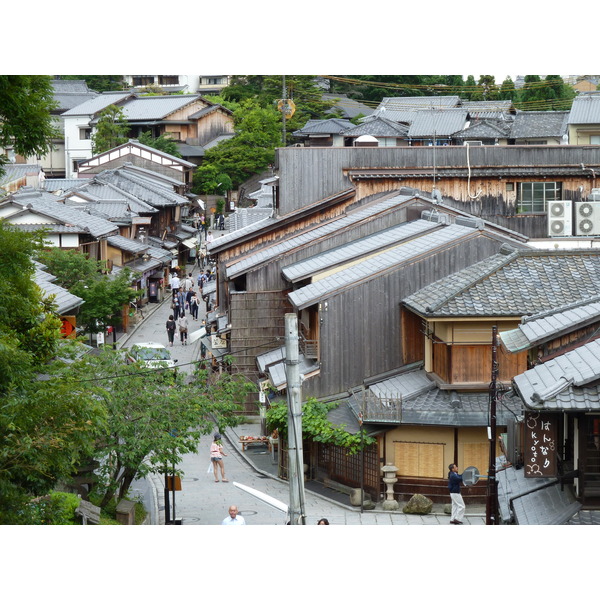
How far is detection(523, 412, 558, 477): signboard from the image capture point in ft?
42.2

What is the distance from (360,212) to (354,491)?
1148 centimetres

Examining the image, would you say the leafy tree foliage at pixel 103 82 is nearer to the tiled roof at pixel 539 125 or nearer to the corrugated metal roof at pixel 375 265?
the tiled roof at pixel 539 125

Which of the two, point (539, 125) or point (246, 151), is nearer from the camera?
point (539, 125)

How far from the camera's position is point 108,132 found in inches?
2527

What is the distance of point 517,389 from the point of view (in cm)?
1327

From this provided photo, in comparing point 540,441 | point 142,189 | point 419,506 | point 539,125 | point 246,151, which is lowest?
point 419,506

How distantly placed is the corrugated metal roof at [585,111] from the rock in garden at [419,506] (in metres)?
35.0

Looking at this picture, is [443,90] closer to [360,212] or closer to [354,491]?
[360,212]

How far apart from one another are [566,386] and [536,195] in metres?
21.5

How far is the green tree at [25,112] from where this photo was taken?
1285 centimetres

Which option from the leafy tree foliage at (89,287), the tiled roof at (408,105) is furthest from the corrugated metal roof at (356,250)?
the tiled roof at (408,105)

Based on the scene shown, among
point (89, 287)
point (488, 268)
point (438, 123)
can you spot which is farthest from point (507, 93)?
point (488, 268)

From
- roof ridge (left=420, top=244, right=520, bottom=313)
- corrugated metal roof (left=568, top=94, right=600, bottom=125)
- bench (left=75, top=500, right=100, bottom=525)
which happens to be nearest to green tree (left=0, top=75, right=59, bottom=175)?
bench (left=75, top=500, right=100, bottom=525)

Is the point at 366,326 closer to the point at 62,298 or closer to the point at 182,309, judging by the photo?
the point at 62,298
